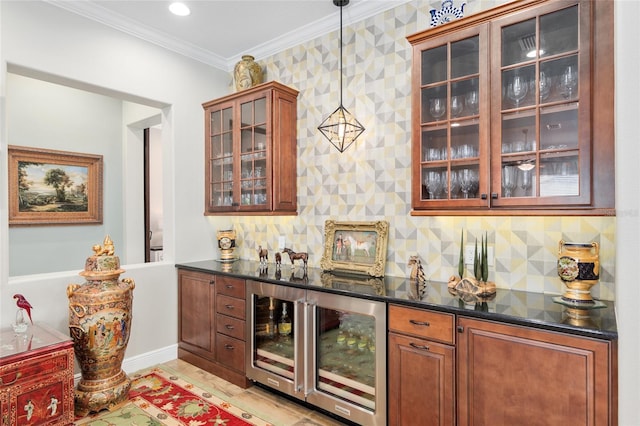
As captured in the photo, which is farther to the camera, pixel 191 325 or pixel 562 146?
pixel 191 325

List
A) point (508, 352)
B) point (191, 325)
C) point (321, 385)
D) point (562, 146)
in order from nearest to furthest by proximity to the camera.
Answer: point (508, 352), point (562, 146), point (321, 385), point (191, 325)

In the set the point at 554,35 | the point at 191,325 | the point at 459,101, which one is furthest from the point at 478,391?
the point at 191,325

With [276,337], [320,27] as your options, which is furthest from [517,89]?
[276,337]

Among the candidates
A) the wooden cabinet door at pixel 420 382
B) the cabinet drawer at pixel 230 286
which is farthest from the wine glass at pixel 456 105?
the cabinet drawer at pixel 230 286

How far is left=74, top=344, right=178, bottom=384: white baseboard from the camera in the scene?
126 inches

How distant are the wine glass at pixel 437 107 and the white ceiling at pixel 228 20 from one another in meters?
1.02

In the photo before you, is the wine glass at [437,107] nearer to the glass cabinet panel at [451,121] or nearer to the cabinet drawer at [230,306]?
the glass cabinet panel at [451,121]

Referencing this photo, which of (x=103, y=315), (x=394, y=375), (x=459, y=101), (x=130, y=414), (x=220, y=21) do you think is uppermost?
(x=220, y=21)

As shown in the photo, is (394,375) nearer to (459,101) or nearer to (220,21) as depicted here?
(459,101)

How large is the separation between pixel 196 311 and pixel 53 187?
7.72ft

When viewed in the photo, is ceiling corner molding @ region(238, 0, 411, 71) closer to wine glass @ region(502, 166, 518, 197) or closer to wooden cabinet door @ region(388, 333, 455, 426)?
wine glass @ region(502, 166, 518, 197)

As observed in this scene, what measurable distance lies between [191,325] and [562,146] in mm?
3257

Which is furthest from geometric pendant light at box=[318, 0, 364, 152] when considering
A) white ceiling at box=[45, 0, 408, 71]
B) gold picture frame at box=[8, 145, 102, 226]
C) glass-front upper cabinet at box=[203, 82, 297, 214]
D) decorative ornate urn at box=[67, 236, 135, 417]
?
gold picture frame at box=[8, 145, 102, 226]

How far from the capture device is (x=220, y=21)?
10.3 ft
